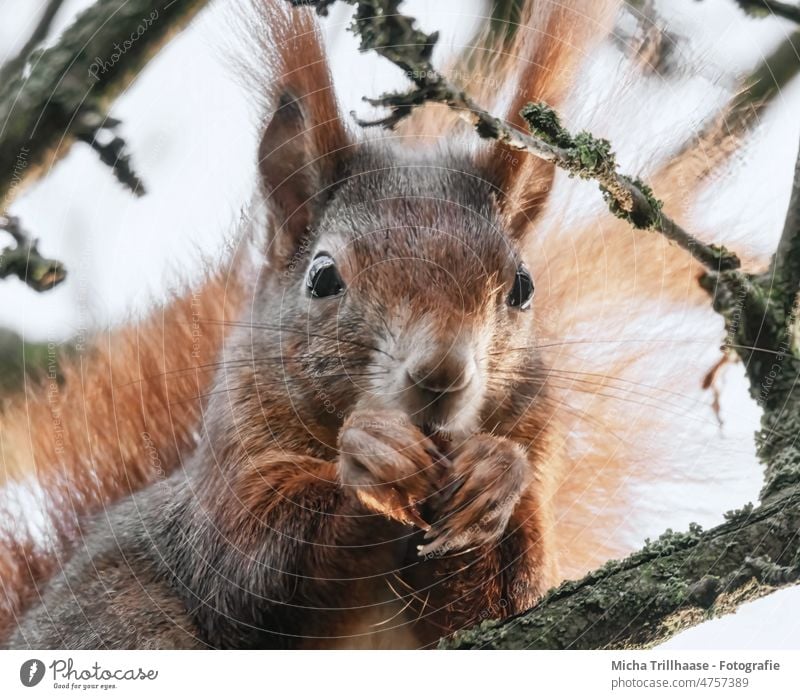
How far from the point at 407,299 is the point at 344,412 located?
167 mm

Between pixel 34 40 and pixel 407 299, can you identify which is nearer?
pixel 407 299

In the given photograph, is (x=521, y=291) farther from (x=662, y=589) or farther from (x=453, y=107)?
(x=662, y=589)

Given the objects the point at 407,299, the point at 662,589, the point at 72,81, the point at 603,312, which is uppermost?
the point at 72,81

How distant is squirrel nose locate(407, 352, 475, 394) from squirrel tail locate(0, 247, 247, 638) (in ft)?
1.09

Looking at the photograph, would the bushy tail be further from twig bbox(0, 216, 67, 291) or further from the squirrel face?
twig bbox(0, 216, 67, 291)

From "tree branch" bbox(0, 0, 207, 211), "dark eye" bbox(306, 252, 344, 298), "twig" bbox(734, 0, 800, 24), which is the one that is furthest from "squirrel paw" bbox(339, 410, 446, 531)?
"twig" bbox(734, 0, 800, 24)

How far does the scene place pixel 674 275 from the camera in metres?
1.33

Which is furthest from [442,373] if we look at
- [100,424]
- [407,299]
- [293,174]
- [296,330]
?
[100,424]

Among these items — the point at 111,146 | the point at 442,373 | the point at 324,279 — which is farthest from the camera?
the point at 111,146

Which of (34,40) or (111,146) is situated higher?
(34,40)

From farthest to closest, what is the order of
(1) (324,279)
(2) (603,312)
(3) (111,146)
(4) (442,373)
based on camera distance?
1. (2) (603,312)
2. (3) (111,146)
3. (1) (324,279)
4. (4) (442,373)

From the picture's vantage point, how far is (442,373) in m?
0.99

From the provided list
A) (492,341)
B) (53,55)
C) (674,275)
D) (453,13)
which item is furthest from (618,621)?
(53,55)

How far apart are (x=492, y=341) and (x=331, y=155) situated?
332 mm
